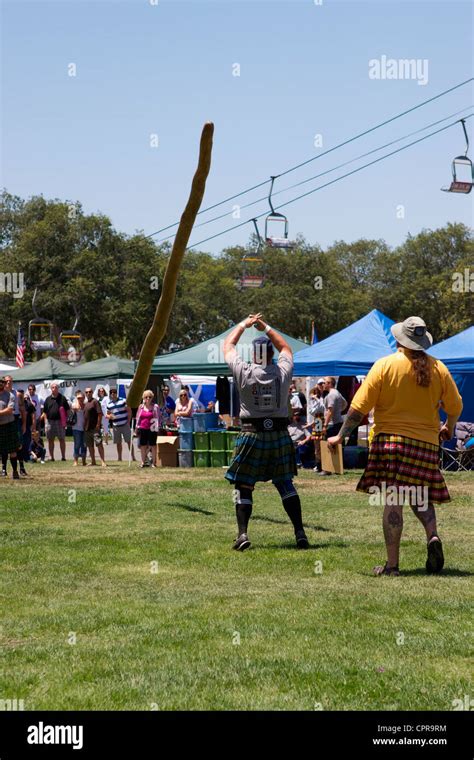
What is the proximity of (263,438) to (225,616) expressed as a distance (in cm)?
281

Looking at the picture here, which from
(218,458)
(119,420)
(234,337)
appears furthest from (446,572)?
(119,420)

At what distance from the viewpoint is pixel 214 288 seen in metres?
71.4

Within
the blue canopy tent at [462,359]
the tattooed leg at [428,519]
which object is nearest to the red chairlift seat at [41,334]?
the blue canopy tent at [462,359]

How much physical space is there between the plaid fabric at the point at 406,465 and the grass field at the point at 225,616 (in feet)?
2.00

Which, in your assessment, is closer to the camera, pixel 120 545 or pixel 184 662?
pixel 184 662

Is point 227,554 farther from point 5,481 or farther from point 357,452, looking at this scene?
point 357,452

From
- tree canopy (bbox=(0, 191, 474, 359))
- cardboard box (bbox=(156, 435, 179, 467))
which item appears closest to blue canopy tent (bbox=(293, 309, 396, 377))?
cardboard box (bbox=(156, 435, 179, 467))

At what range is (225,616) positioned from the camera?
6.12 meters

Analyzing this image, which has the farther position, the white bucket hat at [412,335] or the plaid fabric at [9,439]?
the plaid fabric at [9,439]

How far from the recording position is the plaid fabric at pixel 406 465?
24.5ft

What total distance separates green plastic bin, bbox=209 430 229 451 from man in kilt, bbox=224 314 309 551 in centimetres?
1088

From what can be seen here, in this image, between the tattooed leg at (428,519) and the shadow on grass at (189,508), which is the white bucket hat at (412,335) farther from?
the shadow on grass at (189,508)
